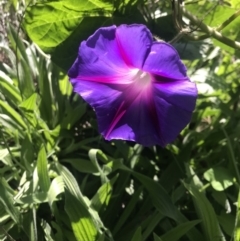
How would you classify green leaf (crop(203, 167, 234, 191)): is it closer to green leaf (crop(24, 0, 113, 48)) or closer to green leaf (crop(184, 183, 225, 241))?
green leaf (crop(184, 183, 225, 241))

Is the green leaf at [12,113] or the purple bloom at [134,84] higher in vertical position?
the purple bloom at [134,84]

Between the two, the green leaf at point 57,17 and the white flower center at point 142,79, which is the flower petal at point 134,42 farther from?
the green leaf at point 57,17

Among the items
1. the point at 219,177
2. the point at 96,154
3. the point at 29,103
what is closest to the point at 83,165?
the point at 96,154

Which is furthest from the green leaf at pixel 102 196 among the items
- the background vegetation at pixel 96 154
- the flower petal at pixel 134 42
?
the flower petal at pixel 134 42

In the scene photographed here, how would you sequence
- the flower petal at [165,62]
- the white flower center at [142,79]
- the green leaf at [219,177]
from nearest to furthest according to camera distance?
1. the flower petal at [165,62]
2. the white flower center at [142,79]
3. the green leaf at [219,177]

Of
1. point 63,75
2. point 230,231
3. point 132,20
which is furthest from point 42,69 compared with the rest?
point 230,231

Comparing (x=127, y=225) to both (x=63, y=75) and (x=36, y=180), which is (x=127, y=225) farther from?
(x=63, y=75)
